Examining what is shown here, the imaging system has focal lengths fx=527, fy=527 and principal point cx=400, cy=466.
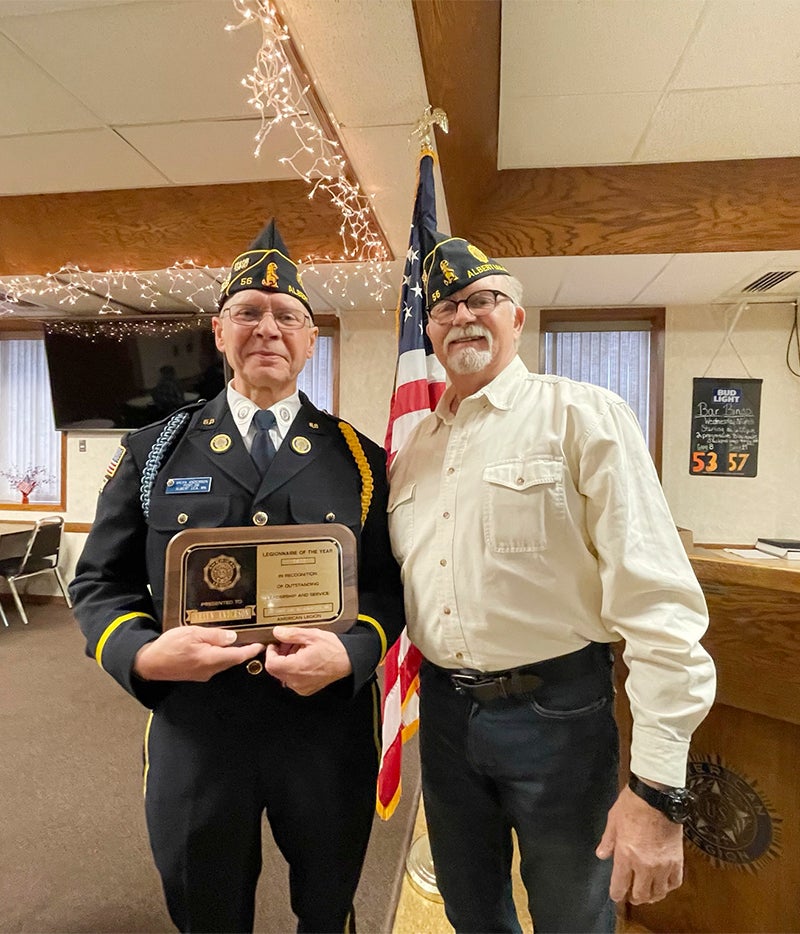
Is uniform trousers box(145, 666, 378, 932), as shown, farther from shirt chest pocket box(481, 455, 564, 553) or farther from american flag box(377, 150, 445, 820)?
american flag box(377, 150, 445, 820)

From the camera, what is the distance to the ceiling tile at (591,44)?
1481 mm

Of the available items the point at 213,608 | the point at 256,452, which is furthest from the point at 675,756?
the point at 256,452

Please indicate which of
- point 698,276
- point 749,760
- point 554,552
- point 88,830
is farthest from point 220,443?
point 698,276

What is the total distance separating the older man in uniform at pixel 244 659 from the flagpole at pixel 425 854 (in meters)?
0.76

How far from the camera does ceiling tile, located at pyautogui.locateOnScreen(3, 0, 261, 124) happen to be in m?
1.48

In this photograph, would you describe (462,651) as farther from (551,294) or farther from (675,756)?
(551,294)

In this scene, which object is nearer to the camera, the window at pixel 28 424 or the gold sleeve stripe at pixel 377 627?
the gold sleeve stripe at pixel 377 627

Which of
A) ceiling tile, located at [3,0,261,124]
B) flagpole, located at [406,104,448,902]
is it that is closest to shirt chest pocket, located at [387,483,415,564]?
flagpole, located at [406,104,448,902]

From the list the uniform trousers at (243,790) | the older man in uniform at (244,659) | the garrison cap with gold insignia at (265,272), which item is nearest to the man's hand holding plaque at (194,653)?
the older man in uniform at (244,659)

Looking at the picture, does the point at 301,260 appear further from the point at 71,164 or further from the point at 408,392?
the point at 408,392

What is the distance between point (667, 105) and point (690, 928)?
2.54 meters

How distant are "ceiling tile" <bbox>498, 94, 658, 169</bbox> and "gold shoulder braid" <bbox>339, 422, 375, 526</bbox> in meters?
1.54

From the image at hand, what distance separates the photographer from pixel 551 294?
11.4 ft

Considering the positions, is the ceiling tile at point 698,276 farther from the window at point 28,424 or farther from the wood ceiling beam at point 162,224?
the window at point 28,424
